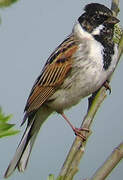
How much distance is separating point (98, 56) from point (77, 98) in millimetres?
351

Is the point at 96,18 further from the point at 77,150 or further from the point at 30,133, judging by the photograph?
the point at 77,150

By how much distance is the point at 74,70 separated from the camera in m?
2.91

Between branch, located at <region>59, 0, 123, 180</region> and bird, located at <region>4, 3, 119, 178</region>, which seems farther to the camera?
bird, located at <region>4, 3, 119, 178</region>

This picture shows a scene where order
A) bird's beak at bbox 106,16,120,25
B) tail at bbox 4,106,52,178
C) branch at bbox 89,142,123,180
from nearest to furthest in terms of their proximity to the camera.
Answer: branch at bbox 89,142,123,180 < bird's beak at bbox 106,16,120,25 < tail at bbox 4,106,52,178

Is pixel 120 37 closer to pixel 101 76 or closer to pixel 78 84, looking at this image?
pixel 101 76

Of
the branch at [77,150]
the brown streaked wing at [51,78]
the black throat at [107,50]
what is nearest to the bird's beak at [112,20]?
the black throat at [107,50]

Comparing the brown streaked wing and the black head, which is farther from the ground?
the black head

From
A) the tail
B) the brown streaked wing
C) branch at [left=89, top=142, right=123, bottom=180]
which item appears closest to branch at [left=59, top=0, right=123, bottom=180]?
branch at [left=89, top=142, right=123, bottom=180]

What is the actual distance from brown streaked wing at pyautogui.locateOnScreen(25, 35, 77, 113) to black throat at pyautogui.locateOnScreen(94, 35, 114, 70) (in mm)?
190

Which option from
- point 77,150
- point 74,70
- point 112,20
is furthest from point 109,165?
point 74,70

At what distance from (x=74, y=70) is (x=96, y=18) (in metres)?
0.36

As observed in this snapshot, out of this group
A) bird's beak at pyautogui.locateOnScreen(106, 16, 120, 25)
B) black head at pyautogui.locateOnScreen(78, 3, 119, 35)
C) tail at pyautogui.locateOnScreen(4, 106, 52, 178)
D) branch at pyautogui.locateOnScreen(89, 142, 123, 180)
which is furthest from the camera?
tail at pyautogui.locateOnScreen(4, 106, 52, 178)

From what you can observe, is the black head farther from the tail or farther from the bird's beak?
the tail

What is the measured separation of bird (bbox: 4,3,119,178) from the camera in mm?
2791
